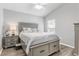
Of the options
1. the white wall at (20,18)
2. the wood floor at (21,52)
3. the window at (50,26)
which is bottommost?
the wood floor at (21,52)

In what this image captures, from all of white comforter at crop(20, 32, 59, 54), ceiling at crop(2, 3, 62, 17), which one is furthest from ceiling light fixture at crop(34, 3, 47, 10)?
white comforter at crop(20, 32, 59, 54)

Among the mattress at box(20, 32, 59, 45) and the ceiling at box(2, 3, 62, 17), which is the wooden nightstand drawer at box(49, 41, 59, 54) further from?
the ceiling at box(2, 3, 62, 17)

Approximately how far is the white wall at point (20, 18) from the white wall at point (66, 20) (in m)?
0.19

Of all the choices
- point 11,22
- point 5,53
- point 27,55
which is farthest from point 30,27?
point 5,53

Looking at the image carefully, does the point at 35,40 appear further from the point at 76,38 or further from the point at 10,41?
the point at 76,38

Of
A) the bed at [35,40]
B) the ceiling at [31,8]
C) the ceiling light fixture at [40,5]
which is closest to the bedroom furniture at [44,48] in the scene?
the bed at [35,40]

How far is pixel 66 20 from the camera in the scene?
3.53ft

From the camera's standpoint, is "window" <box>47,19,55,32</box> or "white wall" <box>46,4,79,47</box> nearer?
"white wall" <box>46,4,79,47</box>

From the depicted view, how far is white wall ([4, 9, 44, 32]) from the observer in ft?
3.17

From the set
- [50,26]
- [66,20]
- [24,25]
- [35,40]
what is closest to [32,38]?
[35,40]

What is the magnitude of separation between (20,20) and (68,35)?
2.96ft

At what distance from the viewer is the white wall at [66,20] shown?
3.29 feet

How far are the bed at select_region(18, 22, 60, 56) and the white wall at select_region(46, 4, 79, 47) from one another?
0.15m

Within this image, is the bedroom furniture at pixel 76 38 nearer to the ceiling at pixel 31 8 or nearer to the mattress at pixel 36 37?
the mattress at pixel 36 37
